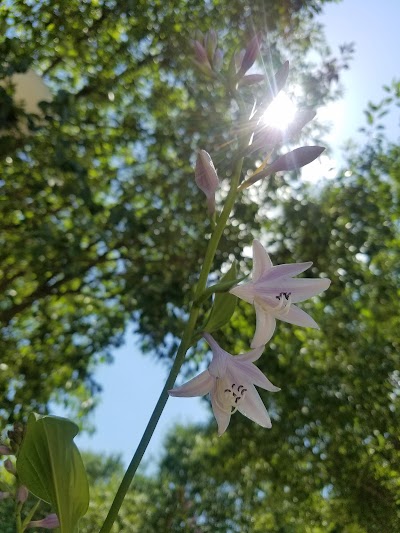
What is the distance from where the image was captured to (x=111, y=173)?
640cm

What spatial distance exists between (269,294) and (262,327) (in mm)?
74

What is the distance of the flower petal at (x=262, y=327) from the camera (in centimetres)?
129

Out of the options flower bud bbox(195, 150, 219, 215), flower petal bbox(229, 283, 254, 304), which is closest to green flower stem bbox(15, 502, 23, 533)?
flower petal bbox(229, 283, 254, 304)

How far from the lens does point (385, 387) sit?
548 centimetres

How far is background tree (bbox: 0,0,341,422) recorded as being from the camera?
5207mm

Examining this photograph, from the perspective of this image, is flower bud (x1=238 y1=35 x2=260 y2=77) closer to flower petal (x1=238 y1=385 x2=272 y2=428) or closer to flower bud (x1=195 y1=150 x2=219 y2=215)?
flower bud (x1=195 y1=150 x2=219 y2=215)

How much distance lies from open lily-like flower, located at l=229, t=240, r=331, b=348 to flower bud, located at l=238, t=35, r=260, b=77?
65 centimetres

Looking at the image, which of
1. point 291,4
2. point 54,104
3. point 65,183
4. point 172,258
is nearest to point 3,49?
point 54,104

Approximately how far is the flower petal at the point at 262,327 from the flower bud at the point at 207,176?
262mm

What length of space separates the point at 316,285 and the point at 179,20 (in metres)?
5.09

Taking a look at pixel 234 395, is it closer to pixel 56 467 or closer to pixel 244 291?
pixel 244 291

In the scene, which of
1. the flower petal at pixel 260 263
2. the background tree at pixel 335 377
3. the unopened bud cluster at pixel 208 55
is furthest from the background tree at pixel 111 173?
the flower petal at pixel 260 263

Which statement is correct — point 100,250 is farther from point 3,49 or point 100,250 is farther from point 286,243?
point 3,49

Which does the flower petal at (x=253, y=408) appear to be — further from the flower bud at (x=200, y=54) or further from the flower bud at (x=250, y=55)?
the flower bud at (x=200, y=54)
